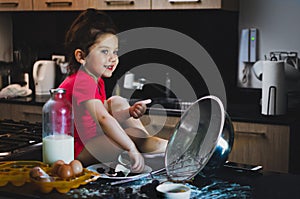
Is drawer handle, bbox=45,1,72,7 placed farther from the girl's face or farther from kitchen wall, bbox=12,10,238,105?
the girl's face

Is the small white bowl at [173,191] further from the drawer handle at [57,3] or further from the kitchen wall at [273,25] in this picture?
the drawer handle at [57,3]

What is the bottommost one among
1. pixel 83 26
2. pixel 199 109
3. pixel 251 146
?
pixel 251 146

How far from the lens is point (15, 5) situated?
383cm

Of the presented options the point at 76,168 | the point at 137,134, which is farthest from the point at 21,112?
the point at 76,168

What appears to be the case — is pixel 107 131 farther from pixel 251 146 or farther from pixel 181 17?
pixel 181 17

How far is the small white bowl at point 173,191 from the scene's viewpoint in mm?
1443

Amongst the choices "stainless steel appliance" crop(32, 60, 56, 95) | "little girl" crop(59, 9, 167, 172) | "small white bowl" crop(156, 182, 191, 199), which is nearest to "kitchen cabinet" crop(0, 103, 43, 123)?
"stainless steel appliance" crop(32, 60, 56, 95)

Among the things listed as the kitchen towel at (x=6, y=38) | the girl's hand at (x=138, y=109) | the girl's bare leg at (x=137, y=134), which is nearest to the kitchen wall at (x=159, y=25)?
the kitchen towel at (x=6, y=38)

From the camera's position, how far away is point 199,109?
1730 millimetres

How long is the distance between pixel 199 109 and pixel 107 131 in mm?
317

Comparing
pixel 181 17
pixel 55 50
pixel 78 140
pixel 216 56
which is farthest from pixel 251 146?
pixel 55 50

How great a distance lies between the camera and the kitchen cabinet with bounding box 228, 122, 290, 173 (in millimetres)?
2834

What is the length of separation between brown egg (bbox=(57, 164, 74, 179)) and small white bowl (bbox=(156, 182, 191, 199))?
0.27m

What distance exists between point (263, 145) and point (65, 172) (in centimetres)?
162
